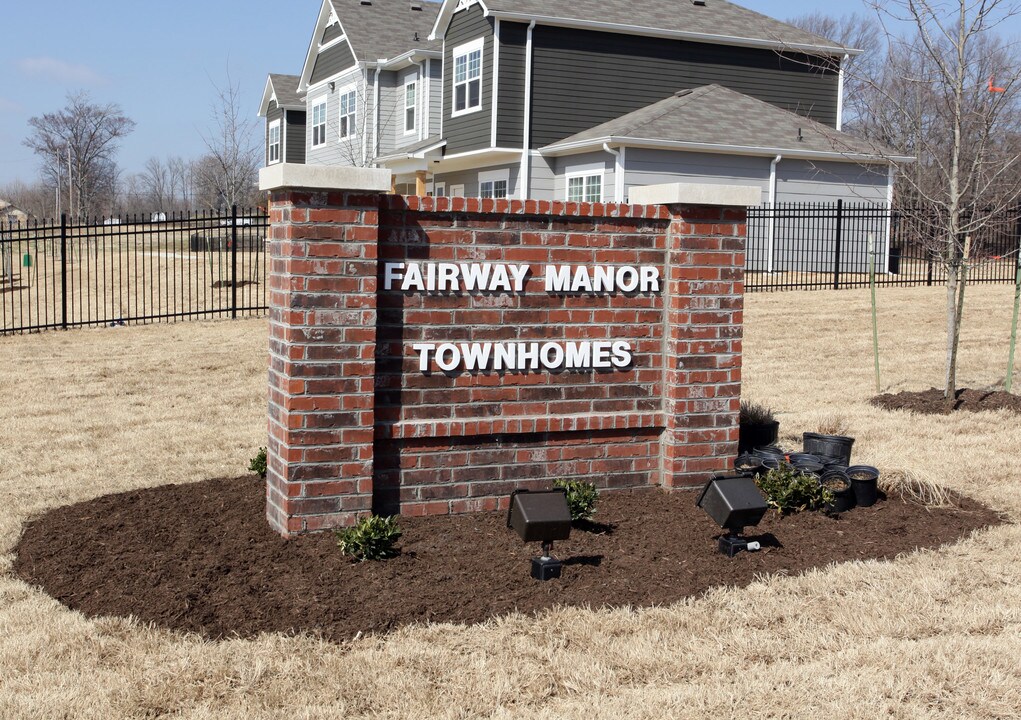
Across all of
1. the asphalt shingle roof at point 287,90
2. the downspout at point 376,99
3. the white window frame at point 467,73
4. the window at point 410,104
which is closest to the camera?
the white window frame at point 467,73

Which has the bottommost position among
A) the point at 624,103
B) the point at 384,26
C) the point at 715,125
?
the point at 715,125

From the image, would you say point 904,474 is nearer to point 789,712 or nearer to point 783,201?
point 789,712

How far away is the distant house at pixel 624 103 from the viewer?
22734 mm

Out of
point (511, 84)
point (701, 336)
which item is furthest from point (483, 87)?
point (701, 336)

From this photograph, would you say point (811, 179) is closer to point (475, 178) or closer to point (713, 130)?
point (713, 130)

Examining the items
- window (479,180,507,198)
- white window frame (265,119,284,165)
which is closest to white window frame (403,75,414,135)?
window (479,180,507,198)

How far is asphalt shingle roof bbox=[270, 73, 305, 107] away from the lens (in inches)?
1533

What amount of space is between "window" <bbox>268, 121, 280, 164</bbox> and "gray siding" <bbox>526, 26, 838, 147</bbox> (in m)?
20.2

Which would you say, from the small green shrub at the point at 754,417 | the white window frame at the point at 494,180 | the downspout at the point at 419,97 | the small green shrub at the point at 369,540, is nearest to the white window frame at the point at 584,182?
the white window frame at the point at 494,180

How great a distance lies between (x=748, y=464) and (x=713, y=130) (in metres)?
17.4

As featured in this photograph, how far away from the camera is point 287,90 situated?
130 ft

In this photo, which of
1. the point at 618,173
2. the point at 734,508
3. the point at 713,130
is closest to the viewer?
the point at 734,508

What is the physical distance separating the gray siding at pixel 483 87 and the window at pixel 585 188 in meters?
2.22

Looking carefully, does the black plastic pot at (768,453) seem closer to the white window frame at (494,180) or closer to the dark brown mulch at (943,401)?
the dark brown mulch at (943,401)
